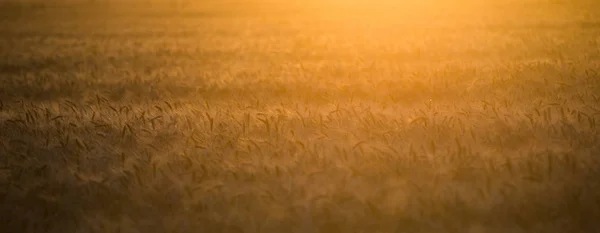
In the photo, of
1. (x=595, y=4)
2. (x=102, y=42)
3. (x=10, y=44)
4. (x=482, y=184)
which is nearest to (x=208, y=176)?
(x=482, y=184)

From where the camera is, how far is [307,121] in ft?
8.17

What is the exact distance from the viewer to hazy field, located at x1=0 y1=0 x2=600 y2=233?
2023 millimetres

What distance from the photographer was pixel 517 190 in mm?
2055

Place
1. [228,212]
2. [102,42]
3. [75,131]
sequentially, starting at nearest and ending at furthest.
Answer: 1. [228,212]
2. [75,131]
3. [102,42]

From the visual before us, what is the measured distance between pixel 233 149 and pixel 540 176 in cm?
124

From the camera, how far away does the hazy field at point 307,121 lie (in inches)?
79.7

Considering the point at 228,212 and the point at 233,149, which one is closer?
the point at 228,212

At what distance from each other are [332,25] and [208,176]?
1.62 metres

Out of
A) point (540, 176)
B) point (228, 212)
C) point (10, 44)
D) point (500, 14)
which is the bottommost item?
point (228, 212)

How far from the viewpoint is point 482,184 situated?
2.08 metres

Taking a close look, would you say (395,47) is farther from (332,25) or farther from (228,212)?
(228,212)

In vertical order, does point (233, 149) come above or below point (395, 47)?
below

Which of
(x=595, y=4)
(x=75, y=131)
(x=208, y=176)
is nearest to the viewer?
(x=208, y=176)

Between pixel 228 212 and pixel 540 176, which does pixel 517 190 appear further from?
pixel 228 212
